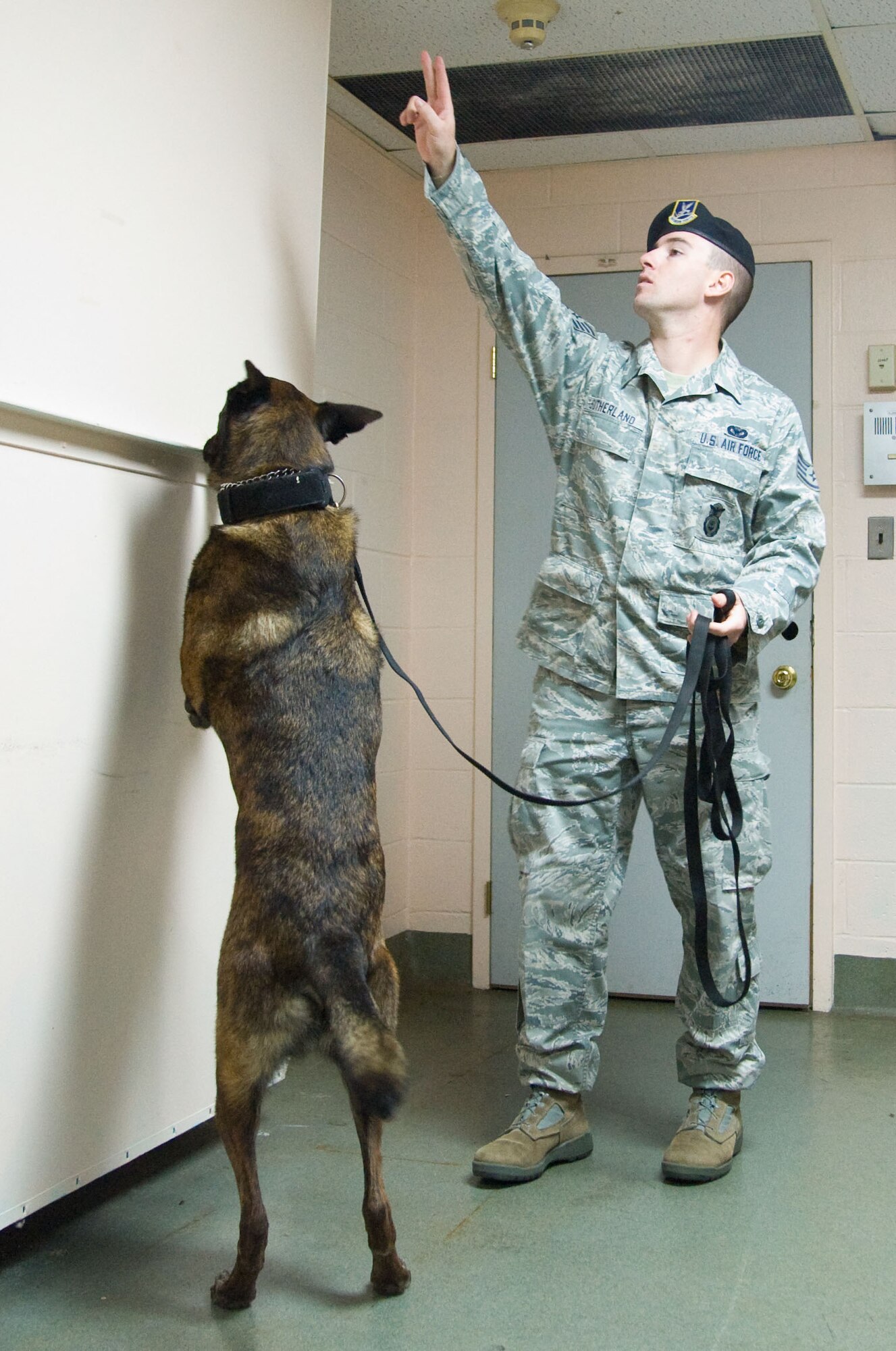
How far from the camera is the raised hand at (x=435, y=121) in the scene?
93.0 inches

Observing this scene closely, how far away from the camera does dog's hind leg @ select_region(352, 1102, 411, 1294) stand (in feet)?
6.30

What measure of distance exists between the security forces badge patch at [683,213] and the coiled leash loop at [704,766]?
0.79m

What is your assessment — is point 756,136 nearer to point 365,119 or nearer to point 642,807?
point 365,119

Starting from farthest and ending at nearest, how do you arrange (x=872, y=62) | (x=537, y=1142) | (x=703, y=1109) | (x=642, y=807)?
(x=642, y=807), (x=872, y=62), (x=703, y=1109), (x=537, y=1142)

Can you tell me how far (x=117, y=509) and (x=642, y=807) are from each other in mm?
2241

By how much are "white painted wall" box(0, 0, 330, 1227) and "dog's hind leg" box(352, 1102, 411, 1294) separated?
1.74 feet

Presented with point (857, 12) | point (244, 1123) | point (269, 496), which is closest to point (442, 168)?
point (269, 496)

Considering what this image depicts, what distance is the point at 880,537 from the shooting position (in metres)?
3.90

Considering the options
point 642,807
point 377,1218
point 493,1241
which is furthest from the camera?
point 642,807

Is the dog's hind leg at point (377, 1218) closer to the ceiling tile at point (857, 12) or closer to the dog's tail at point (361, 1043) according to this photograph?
the dog's tail at point (361, 1043)

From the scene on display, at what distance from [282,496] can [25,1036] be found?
3.09 ft

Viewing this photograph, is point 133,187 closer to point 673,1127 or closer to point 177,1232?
point 177,1232

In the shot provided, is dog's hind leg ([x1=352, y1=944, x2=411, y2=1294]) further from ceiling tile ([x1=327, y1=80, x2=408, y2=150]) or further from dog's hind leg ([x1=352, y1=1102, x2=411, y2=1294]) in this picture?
ceiling tile ([x1=327, y1=80, x2=408, y2=150])

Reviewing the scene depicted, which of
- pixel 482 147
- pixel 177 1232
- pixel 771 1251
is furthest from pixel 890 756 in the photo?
pixel 177 1232
